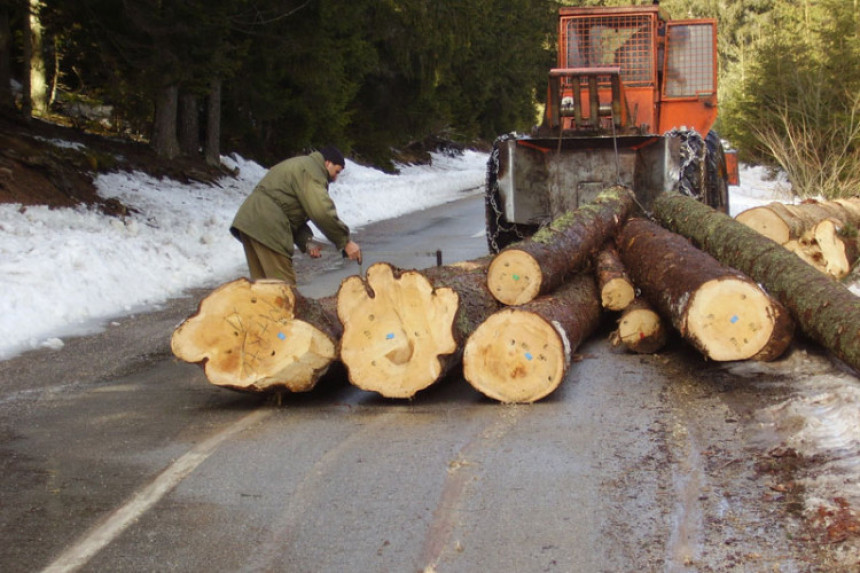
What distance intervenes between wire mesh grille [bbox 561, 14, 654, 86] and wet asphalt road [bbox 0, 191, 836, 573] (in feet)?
22.7

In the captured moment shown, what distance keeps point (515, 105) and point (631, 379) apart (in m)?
31.0

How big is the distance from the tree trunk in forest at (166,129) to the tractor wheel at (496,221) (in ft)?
29.9

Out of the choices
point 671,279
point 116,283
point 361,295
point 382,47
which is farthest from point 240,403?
point 382,47

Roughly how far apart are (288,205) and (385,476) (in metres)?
3.30

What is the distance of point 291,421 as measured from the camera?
20.0 ft

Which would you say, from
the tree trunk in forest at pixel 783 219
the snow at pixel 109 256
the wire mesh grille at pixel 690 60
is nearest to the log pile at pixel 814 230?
the tree trunk in forest at pixel 783 219

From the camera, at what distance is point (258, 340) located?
A: 6.40m

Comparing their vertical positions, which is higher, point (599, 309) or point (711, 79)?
point (711, 79)

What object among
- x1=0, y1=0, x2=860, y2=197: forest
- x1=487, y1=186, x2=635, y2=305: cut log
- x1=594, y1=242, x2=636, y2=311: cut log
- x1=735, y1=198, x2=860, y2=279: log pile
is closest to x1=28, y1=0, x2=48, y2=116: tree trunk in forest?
x1=0, y1=0, x2=860, y2=197: forest

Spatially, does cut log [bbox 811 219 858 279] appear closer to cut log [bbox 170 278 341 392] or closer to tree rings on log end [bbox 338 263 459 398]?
tree rings on log end [bbox 338 263 459 398]

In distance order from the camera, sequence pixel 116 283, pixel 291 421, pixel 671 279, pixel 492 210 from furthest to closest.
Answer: pixel 492 210 → pixel 116 283 → pixel 671 279 → pixel 291 421

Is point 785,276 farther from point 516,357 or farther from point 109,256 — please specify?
point 109,256

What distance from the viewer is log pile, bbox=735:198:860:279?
425 inches

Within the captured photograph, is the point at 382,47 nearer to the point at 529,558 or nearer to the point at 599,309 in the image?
the point at 599,309
